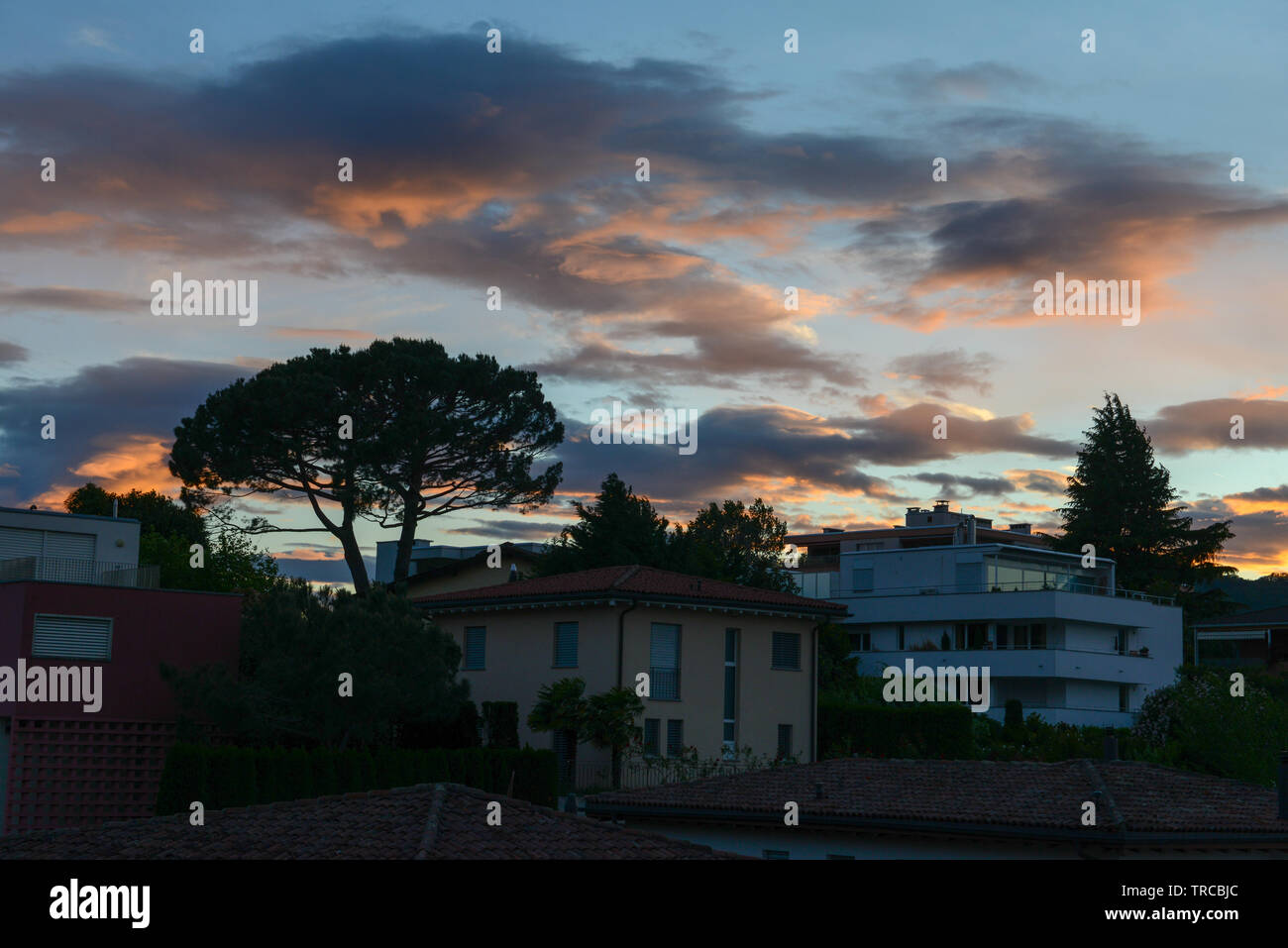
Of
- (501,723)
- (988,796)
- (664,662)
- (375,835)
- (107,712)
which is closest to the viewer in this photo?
(375,835)

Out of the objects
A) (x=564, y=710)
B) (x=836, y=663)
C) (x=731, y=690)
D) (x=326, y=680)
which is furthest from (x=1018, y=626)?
(x=326, y=680)

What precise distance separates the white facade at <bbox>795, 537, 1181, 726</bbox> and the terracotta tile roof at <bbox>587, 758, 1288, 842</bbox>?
3907 cm

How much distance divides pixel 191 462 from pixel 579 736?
28.4 m

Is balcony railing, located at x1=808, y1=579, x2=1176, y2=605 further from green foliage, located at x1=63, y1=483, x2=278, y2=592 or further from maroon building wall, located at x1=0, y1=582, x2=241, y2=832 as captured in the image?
maroon building wall, located at x1=0, y1=582, x2=241, y2=832

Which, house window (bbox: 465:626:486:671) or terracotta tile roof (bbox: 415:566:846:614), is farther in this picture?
house window (bbox: 465:626:486:671)

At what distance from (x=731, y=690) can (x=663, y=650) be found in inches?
123

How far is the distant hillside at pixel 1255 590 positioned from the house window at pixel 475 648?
2653 inches

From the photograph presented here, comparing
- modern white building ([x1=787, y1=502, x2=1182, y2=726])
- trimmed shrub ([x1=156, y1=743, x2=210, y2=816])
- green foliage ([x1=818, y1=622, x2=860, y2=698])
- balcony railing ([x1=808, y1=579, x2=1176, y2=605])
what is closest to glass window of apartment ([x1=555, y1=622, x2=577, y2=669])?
trimmed shrub ([x1=156, y1=743, x2=210, y2=816])

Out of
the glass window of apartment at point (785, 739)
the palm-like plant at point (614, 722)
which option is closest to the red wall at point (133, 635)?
the palm-like plant at point (614, 722)

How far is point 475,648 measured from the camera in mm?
46906

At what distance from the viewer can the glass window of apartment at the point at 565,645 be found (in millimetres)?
43750

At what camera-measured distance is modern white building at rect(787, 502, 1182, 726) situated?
68.0 meters

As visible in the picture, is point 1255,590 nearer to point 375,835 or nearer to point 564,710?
point 564,710

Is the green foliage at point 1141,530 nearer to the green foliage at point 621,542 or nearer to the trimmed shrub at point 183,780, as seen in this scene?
the green foliage at point 621,542
